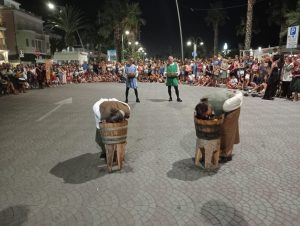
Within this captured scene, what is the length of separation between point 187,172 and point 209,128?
832 mm

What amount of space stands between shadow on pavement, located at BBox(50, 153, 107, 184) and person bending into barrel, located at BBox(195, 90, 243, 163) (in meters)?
1.94

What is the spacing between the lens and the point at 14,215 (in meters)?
3.81

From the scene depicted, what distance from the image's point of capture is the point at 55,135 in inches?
298

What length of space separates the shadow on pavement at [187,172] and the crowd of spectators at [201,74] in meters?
8.56

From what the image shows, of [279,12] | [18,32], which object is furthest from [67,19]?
[279,12]

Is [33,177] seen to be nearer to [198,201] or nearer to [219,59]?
[198,201]

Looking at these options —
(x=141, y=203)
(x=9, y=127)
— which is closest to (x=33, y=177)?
(x=141, y=203)

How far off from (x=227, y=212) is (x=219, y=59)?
17180mm

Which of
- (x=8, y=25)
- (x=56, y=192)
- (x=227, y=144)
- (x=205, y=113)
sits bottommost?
(x=56, y=192)

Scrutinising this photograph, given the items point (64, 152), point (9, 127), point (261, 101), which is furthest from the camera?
point (261, 101)

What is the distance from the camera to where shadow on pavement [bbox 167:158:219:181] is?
15.8ft

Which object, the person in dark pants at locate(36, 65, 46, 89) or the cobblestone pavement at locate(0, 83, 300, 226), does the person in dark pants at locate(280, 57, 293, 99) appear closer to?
the cobblestone pavement at locate(0, 83, 300, 226)

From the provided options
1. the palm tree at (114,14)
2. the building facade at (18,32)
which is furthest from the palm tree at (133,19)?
the building facade at (18,32)

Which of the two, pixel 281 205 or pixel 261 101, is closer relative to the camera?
pixel 281 205
